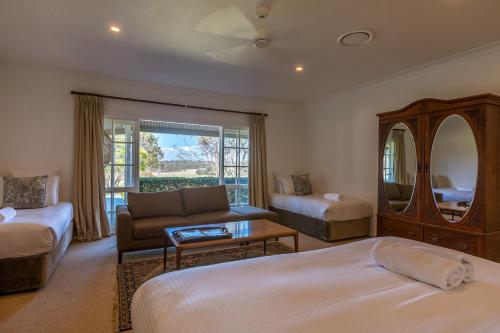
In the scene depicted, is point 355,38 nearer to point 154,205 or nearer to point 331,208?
point 331,208

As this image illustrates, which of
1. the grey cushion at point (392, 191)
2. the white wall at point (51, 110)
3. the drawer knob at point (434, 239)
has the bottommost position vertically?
the drawer knob at point (434, 239)

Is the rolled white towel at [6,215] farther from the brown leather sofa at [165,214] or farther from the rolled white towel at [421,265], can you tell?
the rolled white towel at [421,265]

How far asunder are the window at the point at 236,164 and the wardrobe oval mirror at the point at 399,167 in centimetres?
257

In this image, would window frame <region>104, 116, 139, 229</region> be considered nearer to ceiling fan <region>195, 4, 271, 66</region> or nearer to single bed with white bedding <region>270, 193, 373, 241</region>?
ceiling fan <region>195, 4, 271, 66</region>

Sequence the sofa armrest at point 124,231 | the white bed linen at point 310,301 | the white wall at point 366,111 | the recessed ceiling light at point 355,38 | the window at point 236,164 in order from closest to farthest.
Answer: the white bed linen at point 310,301 → the recessed ceiling light at point 355,38 → the sofa armrest at point 124,231 → the white wall at point 366,111 → the window at point 236,164

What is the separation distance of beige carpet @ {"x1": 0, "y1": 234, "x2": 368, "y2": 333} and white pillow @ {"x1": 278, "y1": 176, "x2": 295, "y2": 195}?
10.3 ft

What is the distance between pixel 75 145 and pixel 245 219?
2732 mm

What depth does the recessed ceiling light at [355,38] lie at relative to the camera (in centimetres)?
279

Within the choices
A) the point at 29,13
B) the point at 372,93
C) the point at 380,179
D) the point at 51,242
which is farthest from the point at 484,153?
the point at 29,13

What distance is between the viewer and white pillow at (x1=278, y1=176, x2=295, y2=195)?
17.4 feet

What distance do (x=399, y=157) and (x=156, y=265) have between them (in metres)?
3.29

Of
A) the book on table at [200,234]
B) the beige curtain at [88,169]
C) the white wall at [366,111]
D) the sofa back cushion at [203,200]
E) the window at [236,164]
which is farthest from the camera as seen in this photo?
the window at [236,164]

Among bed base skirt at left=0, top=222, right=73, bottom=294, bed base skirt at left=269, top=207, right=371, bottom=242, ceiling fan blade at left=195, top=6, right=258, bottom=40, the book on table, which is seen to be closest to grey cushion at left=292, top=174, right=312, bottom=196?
bed base skirt at left=269, top=207, right=371, bottom=242

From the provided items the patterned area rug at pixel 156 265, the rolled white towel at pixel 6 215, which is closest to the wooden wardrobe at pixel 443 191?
the patterned area rug at pixel 156 265
